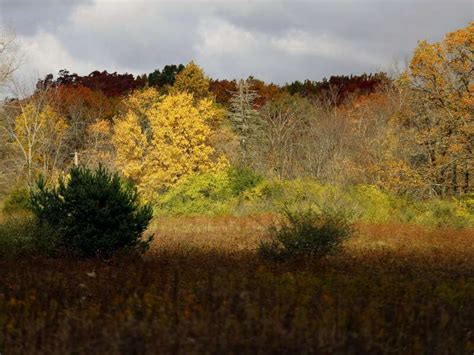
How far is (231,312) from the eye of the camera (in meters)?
5.41

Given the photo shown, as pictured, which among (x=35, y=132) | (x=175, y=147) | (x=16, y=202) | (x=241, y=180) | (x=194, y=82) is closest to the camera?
(x=16, y=202)

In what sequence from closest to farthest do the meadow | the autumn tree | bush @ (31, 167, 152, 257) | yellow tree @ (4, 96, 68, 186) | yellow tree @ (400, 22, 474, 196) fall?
the meadow
bush @ (31, 167, 152, 257)
yellow tree @ (400, 22, 474, 196)
the autumn tree
yellow tree @ (4, 96, 68, 186)

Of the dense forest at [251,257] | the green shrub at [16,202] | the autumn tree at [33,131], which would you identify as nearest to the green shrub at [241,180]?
the dense forest at [251,257]

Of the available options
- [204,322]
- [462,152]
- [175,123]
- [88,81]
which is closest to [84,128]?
[88,81]

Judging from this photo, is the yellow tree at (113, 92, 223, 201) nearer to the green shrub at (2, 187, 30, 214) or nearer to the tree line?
the tree line

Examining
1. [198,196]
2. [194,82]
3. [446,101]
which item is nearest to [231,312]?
[198,196]

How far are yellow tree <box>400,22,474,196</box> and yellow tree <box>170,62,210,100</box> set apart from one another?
3063cm

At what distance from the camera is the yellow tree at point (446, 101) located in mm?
26188

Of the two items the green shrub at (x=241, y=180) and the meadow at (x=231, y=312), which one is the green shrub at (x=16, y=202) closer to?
the green shrub at (x=241, y=180)

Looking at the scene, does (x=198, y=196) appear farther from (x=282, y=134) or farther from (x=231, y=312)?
(x=231, y=312)

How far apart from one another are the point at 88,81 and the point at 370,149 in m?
50.8

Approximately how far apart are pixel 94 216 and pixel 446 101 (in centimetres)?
2167

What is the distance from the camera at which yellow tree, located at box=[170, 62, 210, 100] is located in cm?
5594

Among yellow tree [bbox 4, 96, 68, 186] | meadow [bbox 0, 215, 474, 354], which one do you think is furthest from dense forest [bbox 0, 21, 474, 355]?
yellow tree [bbox 4, 96, 68, 186]
